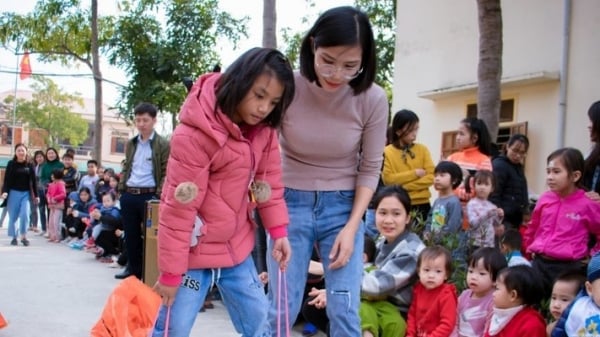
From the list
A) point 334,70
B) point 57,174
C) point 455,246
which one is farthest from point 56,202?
point 334,70

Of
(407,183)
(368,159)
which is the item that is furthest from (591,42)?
(368,159)

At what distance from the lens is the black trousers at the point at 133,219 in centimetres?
646

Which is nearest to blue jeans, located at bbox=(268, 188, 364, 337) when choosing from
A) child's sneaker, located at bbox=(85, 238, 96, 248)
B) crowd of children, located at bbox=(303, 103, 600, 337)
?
crowd of children, located at bbox=(303, 103, 600, 337)

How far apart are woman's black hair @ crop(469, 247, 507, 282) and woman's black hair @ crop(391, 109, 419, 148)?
1.73 m

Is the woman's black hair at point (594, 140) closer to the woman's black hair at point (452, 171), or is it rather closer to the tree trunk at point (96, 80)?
the woman's black hair at point (452, 171)

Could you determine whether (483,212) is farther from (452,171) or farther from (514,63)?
(514,63)

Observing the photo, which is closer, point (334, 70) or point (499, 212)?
point (334, 70)

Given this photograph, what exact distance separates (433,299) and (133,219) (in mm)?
3723

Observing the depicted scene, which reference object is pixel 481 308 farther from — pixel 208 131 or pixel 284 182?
pixel 208 131

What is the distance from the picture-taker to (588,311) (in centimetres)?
294

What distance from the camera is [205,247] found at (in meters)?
2.45

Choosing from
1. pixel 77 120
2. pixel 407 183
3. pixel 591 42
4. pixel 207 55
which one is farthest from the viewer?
pixel 77 120

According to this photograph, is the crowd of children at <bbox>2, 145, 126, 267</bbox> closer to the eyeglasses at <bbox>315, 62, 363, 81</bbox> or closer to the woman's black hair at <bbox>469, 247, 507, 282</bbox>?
the woman's black hair at <bbox>469, 247, 507, 282</bbox>

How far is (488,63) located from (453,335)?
4.13m
